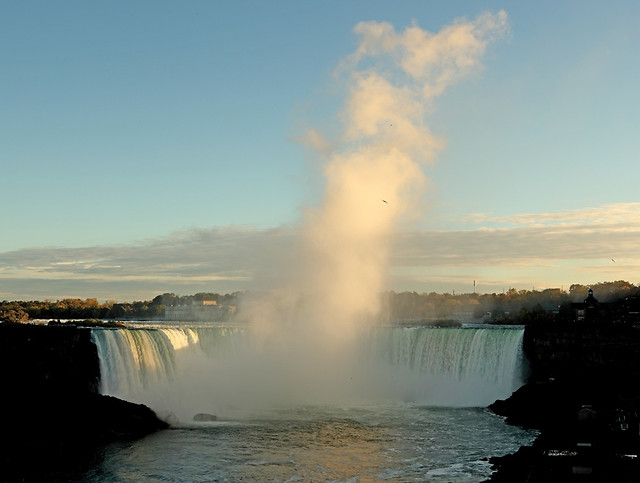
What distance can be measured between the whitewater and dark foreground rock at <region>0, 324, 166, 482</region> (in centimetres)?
123

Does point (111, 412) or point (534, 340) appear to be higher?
point (534, 340)

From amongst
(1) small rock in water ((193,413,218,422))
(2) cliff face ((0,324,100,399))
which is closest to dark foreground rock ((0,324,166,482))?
(2) cliff face ((0,324,100,399))

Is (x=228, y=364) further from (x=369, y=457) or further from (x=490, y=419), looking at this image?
(x=369, y=457)

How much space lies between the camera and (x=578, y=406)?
33.8m

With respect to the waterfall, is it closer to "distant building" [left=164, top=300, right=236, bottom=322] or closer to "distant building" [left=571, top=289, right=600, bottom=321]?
"distant building" [left=571, top=289, right=600, bottom=321]

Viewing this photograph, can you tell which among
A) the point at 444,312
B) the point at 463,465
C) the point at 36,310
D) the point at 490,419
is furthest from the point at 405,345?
the point at 444,312

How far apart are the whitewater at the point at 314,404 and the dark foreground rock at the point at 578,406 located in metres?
1.61

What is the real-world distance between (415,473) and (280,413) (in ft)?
51.7

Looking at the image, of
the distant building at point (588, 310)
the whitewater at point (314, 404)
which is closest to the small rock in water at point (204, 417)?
the whitewater at point (314, 404)

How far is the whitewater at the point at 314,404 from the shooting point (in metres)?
28.1

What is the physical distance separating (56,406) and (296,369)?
79.1 feet

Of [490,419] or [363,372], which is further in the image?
[363,372]

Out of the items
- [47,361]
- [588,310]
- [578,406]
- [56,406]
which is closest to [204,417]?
[56,406]

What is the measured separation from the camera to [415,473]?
Answer: 26891 mm
